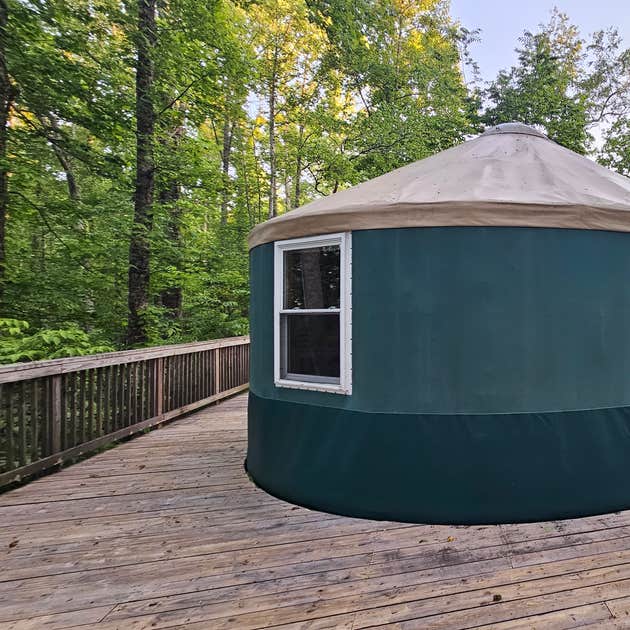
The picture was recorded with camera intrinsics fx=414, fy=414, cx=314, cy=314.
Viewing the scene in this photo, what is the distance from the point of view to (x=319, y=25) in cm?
1249

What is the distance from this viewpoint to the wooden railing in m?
3.15

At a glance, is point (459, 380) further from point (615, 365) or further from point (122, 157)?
point (122, 157)

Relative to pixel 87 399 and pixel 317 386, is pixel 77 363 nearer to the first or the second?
pixel 87 399

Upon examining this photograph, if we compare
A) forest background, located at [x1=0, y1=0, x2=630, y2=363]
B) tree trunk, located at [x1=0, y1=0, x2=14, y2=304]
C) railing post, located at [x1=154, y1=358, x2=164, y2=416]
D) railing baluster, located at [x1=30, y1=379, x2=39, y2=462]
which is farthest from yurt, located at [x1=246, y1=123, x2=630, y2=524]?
tree trunk, located at [x1=0, y1=0, x2=14, y2=304]

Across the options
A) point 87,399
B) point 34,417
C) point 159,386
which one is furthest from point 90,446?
point 159,386

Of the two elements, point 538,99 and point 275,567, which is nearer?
point 275,567

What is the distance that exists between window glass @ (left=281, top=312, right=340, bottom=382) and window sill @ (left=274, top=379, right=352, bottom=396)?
0.08m

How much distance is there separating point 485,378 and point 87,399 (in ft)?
11.5

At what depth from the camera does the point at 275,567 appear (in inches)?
83.5

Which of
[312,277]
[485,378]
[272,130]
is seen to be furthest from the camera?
[272,130]

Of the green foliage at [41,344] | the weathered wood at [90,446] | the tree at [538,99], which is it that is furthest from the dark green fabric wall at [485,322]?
the tree at [538,99]

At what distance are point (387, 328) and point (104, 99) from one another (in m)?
6.01

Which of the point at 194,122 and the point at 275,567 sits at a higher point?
the point at 194,122

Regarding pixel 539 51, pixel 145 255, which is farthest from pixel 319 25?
pixel 145 255
